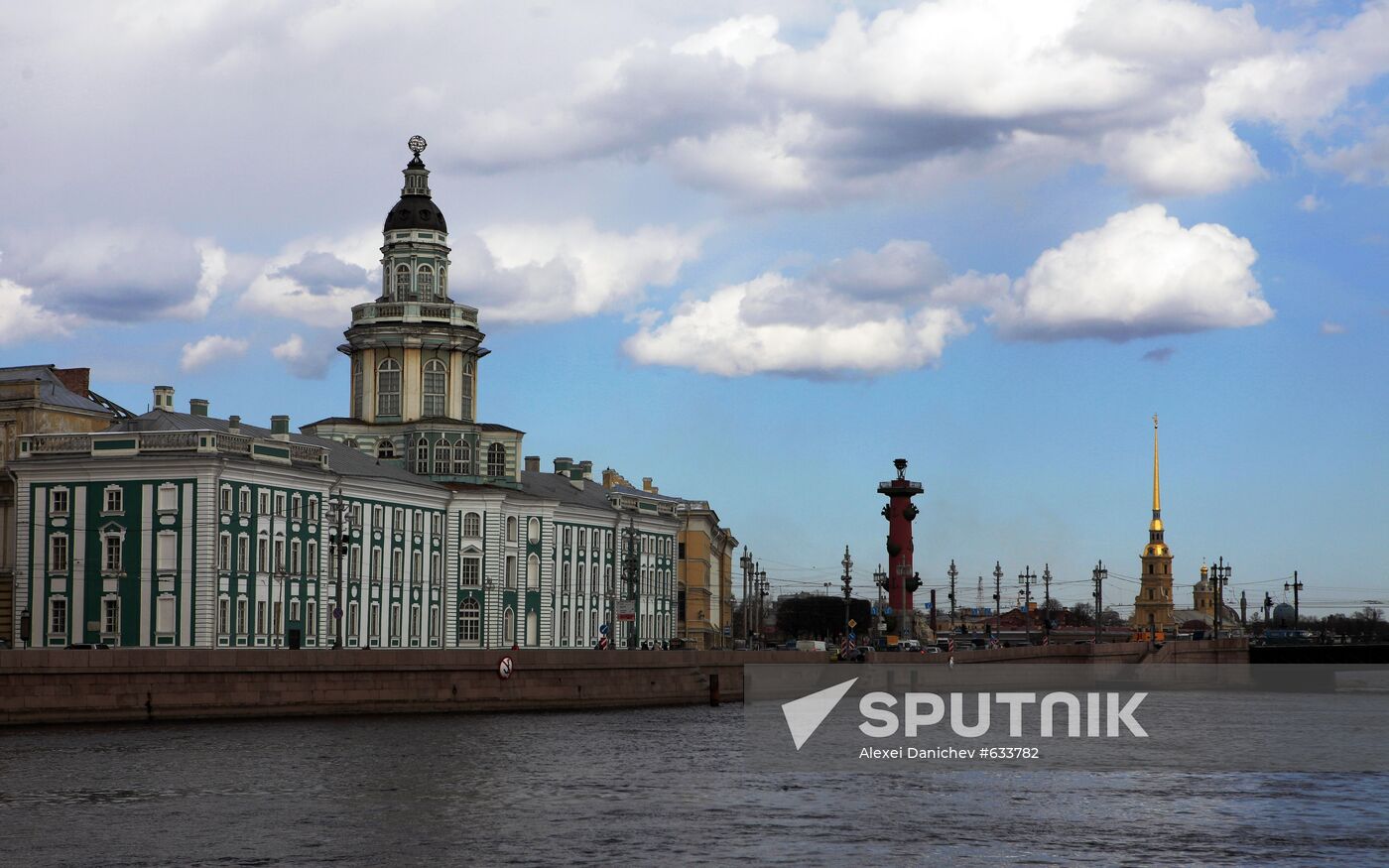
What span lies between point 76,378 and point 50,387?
5.48 meters

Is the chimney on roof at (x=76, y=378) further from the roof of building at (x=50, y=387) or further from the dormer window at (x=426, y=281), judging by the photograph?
the dormer window at (x=426, y=281)

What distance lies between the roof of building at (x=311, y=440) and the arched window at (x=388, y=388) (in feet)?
16.4

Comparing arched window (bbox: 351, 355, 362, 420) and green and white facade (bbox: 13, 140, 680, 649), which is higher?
arched window (bbox: 351, 355, 362, 420)

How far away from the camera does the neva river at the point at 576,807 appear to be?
130 ft

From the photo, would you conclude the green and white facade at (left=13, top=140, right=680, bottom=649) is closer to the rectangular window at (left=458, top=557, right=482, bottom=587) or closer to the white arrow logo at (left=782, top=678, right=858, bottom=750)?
the rectangular window at (left=458, top=557, right=482, bottom=587)

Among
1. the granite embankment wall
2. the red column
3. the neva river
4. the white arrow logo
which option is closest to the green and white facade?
the granite embankment wall

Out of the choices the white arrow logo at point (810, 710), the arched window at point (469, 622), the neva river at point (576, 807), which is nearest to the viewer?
the neva river at point (576, 807)

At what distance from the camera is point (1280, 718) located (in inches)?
3664

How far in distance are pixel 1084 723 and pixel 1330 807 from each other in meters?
37.7

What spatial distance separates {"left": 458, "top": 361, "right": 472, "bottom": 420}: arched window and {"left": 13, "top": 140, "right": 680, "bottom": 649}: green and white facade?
158 mm

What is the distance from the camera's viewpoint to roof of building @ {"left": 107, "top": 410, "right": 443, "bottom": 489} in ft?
287

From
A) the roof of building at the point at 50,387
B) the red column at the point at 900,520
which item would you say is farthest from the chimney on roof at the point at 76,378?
the red column at the point at 900,520

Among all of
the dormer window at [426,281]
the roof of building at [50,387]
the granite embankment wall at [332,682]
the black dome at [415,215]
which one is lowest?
the granite embankment wall at [332,682]

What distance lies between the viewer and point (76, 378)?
314 ft
